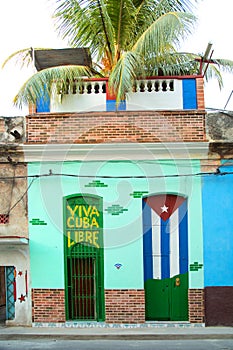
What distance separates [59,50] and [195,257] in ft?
18.7

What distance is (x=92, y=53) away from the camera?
13.0m

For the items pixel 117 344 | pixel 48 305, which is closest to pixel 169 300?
pixel 117 344

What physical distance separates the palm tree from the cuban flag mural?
2.62 metres

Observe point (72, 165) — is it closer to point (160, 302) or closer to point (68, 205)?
point (68, 205)

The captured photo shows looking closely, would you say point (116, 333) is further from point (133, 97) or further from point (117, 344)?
point (133, 97)

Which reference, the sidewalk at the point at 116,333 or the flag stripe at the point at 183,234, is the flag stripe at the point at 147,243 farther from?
the sidewalk at the point at 116,333

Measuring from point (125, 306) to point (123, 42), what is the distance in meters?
6.44

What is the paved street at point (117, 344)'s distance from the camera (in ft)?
30.2

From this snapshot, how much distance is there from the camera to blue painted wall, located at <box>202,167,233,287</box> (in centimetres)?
1084

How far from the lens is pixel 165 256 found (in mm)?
11008

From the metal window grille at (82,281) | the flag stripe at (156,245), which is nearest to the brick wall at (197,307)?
the flag stripe at (156,245)

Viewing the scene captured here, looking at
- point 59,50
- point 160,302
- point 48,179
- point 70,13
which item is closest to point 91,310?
point 160,302

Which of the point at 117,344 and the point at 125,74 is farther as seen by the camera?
the point at 125,74

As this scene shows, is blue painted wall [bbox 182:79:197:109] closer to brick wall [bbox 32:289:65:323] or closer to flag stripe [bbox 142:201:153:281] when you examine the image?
flag stripe [bbox 142:201:153:281]
